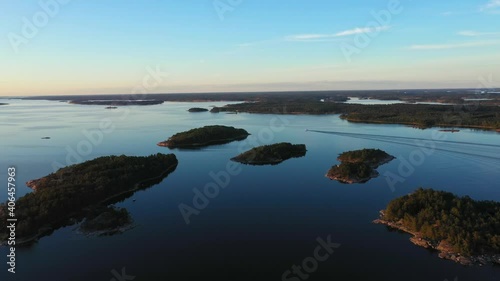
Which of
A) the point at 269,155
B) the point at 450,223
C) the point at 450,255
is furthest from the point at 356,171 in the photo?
the point at 450,255

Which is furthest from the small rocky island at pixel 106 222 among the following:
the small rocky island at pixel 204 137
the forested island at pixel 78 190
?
the small rocky island at pixel 204 137

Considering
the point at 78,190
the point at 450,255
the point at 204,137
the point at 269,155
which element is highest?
the point at 78,190

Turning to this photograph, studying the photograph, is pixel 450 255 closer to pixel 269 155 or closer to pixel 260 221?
pixel 260 221

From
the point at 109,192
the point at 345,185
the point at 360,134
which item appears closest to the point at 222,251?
the point at 109,192

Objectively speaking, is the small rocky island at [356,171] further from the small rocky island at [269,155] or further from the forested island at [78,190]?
the forested island at [78,190]

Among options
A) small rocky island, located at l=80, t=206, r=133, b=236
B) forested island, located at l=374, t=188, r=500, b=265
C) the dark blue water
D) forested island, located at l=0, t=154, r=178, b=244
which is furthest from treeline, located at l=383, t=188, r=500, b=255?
forested island, located at l=0, t=154, r=178, b=244

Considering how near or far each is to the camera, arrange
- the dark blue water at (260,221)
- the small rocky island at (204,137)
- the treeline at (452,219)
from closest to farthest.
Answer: the dark blue water at (260,221) < the treeline at (452,219) < the small rocky island at (204,137)

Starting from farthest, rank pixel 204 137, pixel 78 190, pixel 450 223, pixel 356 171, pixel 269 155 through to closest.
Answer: pixel 204 137
pixel 269 155
pixel 356 171
pixel 78 190
pixel 450 223

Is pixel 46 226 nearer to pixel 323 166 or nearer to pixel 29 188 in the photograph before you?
pixel 29 188
